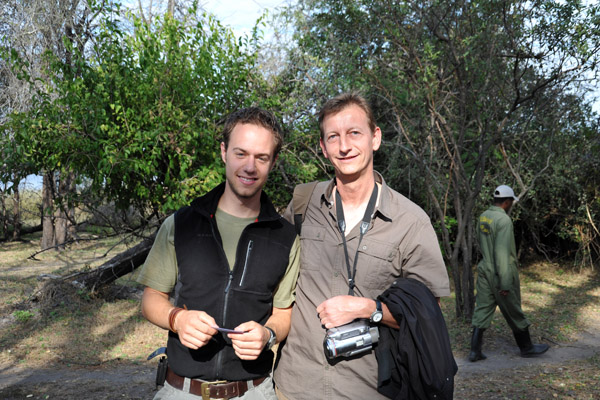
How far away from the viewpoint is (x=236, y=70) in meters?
8.34

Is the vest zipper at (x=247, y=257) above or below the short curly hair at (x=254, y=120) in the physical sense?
below

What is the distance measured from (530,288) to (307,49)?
7788mm

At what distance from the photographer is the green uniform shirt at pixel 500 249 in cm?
689

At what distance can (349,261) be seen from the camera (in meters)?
2.28

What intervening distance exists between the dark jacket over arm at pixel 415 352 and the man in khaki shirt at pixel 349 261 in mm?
69

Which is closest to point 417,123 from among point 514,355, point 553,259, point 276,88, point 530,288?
point 276,88

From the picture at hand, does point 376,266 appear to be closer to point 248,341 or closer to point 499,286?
point 248,341

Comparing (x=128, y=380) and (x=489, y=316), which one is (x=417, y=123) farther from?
(x=128, y=380)

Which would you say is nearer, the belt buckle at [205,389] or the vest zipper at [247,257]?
the belt buckle at [205,389]

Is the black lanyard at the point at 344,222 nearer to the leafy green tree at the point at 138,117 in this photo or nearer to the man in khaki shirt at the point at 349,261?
the man in khaki shirt at the point at 349,261

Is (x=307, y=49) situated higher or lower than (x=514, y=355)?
higher

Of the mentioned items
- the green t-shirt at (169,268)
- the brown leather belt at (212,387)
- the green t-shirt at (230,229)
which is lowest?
the brown leather belt at (212,387)

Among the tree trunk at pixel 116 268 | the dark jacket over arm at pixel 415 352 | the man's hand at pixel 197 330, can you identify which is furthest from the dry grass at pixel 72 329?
the dark jacket over arm at pixel 415 352

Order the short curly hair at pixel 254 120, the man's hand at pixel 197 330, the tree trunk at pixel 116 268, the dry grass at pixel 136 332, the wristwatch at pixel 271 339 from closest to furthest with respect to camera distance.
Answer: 1. the man's hand at pixel 197 330
2. the wristwatch at pixel 271 339
3. the short curly hair at pixel 254 120
4. the dry grass at pixel 136 332
5. the tree trunk at pixel 116 268
